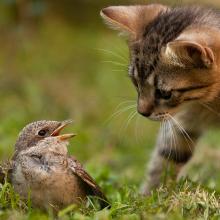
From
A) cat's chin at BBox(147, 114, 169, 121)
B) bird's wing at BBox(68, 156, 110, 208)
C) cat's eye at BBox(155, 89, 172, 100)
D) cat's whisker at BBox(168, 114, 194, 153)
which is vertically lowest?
cat's whisker at BBox(168, 114, 194, 153)

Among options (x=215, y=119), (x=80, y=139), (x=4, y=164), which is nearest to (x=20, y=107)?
(x=80, y=139)

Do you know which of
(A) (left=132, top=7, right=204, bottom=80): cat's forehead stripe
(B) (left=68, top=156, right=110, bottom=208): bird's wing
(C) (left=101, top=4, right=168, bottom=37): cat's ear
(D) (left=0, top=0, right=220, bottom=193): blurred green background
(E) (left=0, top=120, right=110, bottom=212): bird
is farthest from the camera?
(D) (left=0, top=0, right=220, bottom=193): blurred green background

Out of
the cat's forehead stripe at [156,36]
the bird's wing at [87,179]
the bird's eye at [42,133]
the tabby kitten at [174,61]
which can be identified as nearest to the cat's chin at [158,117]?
the tabby kitten at [174,61]

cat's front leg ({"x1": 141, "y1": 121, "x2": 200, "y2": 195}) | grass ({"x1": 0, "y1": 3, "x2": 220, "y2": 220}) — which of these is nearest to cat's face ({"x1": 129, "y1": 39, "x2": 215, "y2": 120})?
grass ({"x1": 0, "y1": 3, "x2": 220, "y2": 220})

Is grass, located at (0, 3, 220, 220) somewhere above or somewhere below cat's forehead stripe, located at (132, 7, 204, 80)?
below

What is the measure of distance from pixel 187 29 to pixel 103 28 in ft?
28.4

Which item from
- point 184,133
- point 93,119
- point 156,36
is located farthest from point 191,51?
point 93,119

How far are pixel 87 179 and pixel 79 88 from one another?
18.2ft

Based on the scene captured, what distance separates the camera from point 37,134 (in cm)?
448

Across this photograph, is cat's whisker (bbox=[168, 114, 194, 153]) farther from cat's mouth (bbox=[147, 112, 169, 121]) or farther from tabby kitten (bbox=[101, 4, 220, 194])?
cat's mouth (bbox=[147, 112, 169, 121])

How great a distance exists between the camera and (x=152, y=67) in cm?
511

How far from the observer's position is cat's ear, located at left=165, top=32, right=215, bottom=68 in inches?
181

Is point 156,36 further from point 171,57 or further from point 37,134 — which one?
point 37,134

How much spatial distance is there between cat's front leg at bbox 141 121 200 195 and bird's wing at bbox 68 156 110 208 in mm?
1515
